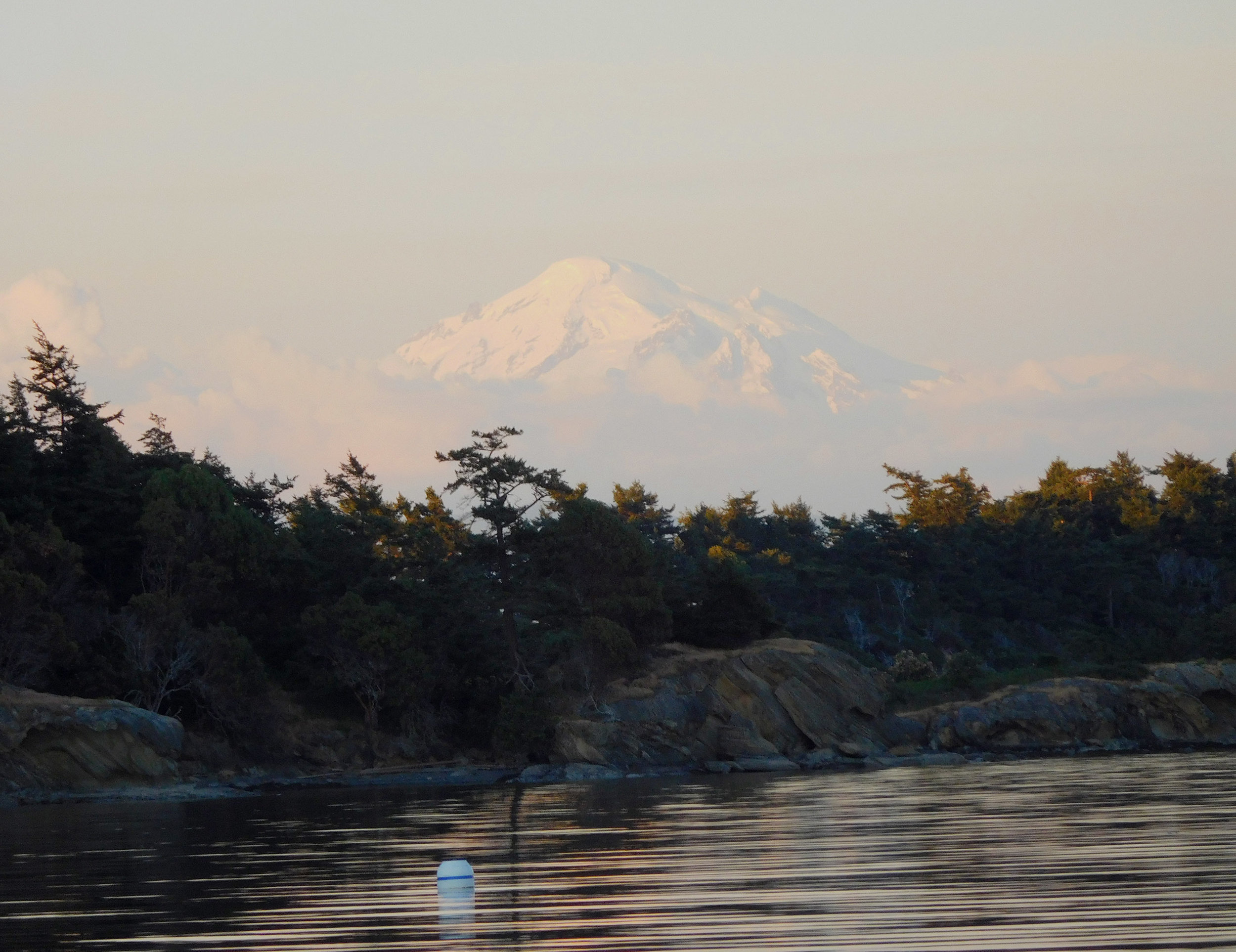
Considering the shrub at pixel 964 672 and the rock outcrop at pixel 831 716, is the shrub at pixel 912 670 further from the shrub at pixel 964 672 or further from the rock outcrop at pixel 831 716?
the rock outcrop at pixel 831 716

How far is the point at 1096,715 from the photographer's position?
2392 inches

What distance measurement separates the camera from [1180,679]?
6253cm

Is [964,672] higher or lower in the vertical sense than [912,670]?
higher

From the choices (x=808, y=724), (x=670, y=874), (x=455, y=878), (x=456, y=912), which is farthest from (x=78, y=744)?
(x=456, y=912)

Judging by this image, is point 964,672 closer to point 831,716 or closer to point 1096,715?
point 1096,715

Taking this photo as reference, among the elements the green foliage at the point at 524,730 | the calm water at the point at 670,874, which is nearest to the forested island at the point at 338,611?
the green foliage at the point at 524,730

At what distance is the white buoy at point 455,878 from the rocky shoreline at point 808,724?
113 ft

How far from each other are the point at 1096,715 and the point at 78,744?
129 feet

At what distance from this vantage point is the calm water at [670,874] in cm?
1344

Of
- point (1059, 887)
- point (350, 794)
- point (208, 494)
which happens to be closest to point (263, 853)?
point (1059, 887)

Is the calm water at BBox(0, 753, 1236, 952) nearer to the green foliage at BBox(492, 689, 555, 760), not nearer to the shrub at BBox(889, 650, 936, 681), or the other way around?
the green foliage at BBox(492, 689, 555, 760)

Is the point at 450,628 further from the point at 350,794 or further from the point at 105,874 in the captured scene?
the point at 105,874

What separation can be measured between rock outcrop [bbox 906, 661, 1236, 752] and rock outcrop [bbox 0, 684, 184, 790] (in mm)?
30694

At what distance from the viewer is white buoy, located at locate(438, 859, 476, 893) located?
660 inches
